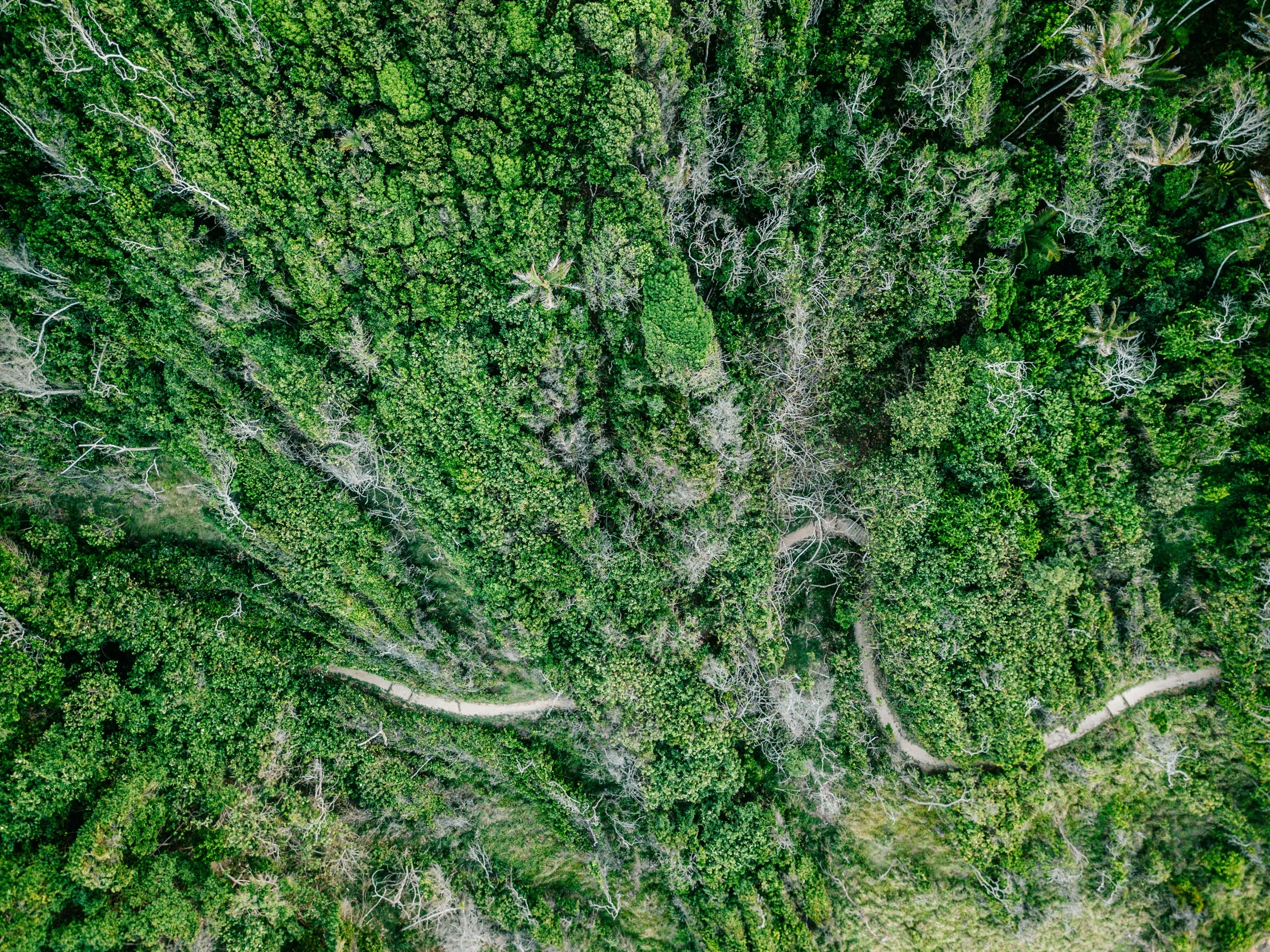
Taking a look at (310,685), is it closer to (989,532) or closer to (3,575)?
(3,575)

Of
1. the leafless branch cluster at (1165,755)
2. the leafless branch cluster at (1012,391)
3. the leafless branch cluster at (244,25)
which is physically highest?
the leafless branch cluster at (1012,391)

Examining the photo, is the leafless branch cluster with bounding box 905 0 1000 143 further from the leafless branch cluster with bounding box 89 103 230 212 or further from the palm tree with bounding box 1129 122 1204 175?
the leafless branch cluster with bounding box 89 103 230 212

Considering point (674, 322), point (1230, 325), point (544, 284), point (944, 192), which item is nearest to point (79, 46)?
point (544, 284)

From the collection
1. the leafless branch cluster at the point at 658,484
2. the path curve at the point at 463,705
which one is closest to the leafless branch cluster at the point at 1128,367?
the leafless branch cluster at the point at 658,484

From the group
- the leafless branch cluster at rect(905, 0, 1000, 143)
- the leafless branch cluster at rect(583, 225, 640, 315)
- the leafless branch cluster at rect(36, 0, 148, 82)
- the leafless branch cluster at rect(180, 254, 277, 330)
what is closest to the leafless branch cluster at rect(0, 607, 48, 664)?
the leafless branch cluster at rect(180, 254, 277, 330)

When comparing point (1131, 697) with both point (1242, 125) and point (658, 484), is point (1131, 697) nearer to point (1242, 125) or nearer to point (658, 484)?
point (1242, 125)

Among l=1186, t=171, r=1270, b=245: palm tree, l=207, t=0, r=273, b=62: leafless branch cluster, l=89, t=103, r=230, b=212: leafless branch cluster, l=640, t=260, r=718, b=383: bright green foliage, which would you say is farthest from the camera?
l=640, t=260, r=718, b=383: bright green foliage

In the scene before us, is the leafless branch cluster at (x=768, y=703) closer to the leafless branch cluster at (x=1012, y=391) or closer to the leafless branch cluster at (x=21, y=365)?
the leafless branch cluster at (x=1012, y=391)

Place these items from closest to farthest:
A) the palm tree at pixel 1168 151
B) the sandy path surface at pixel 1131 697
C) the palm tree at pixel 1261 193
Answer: the palm tree at pixel 1261 193 → the palm tree at pixel 1168 151 → the sandy path surface at pixel 1131 697
